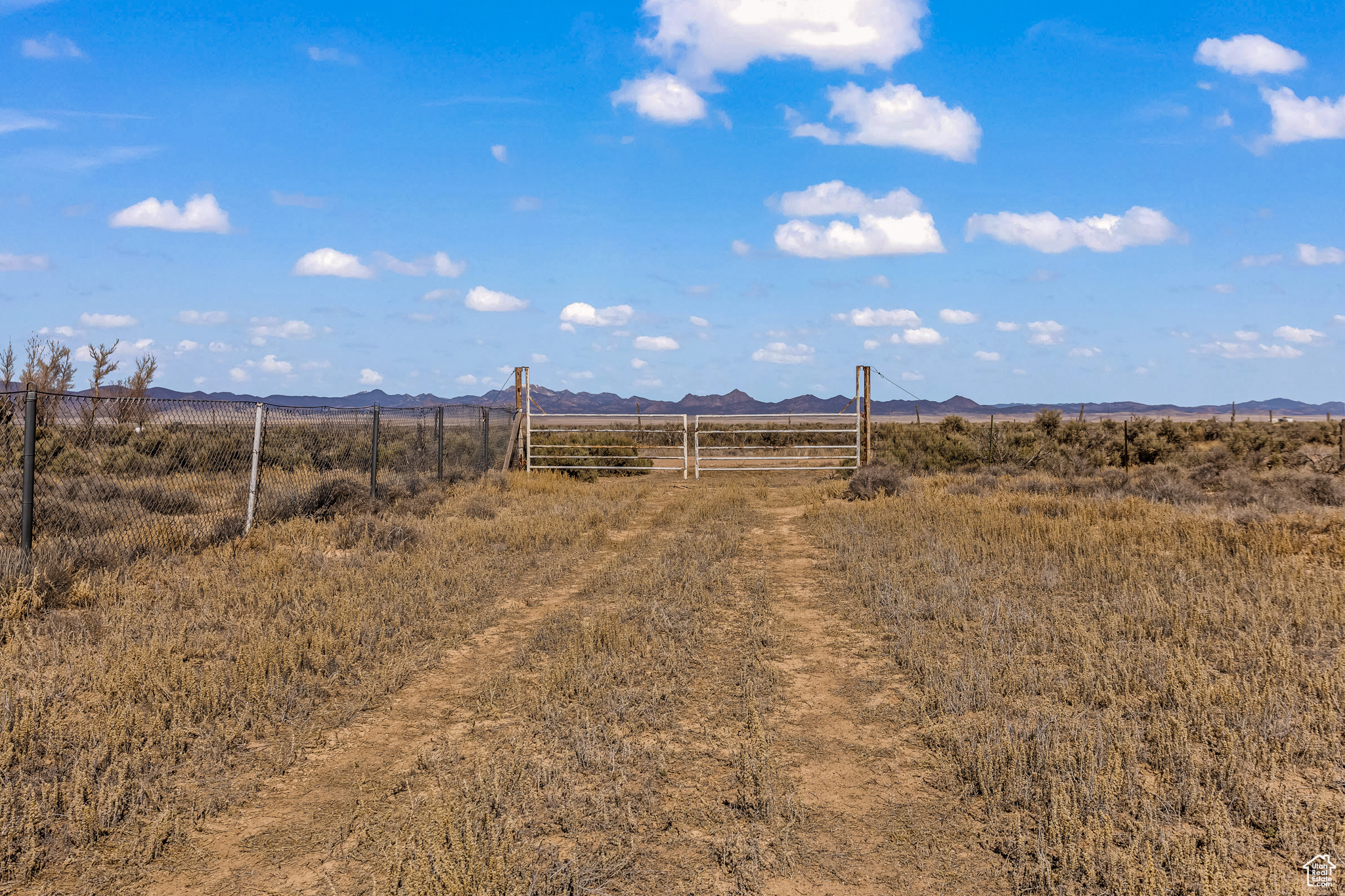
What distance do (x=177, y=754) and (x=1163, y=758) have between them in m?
5.89

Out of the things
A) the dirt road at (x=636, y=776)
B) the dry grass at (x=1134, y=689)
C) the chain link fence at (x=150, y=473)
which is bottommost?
the dirt road at (x=636, y=776)

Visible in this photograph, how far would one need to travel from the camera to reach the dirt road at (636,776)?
138 inches

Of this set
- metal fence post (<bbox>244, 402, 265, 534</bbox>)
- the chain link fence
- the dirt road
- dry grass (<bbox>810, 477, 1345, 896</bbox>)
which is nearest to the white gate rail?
dry grass (<bbox>810, 477, 1345, 896</bbox>)

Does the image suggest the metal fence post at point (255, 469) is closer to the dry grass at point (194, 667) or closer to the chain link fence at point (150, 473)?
the chain link fence at point (150, 473)

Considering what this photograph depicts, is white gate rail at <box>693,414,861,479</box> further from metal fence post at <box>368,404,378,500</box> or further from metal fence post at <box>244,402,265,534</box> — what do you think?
metal fence post at <box>244,402,265,534</box>

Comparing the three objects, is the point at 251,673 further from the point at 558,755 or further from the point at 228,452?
the point at 228,452

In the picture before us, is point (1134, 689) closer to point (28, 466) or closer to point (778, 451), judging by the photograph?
point (28, 466)

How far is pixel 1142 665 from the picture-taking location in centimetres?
591

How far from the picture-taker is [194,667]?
6.04 m

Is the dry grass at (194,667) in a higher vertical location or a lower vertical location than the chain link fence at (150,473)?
lower

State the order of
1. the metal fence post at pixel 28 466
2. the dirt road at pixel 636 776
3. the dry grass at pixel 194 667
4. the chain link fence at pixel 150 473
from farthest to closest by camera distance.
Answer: the chain link fence at pixel 150 473, the metal fence post at pixel 28 466, the dry grass at pixel 194 667, the dirt road at pixel 636 776

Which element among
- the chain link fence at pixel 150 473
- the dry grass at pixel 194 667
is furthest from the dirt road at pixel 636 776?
the chain link fence at pixel 150 473

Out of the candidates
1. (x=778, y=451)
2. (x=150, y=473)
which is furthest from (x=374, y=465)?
(x=778, y=451)

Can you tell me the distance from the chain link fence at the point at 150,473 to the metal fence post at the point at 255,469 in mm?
24
